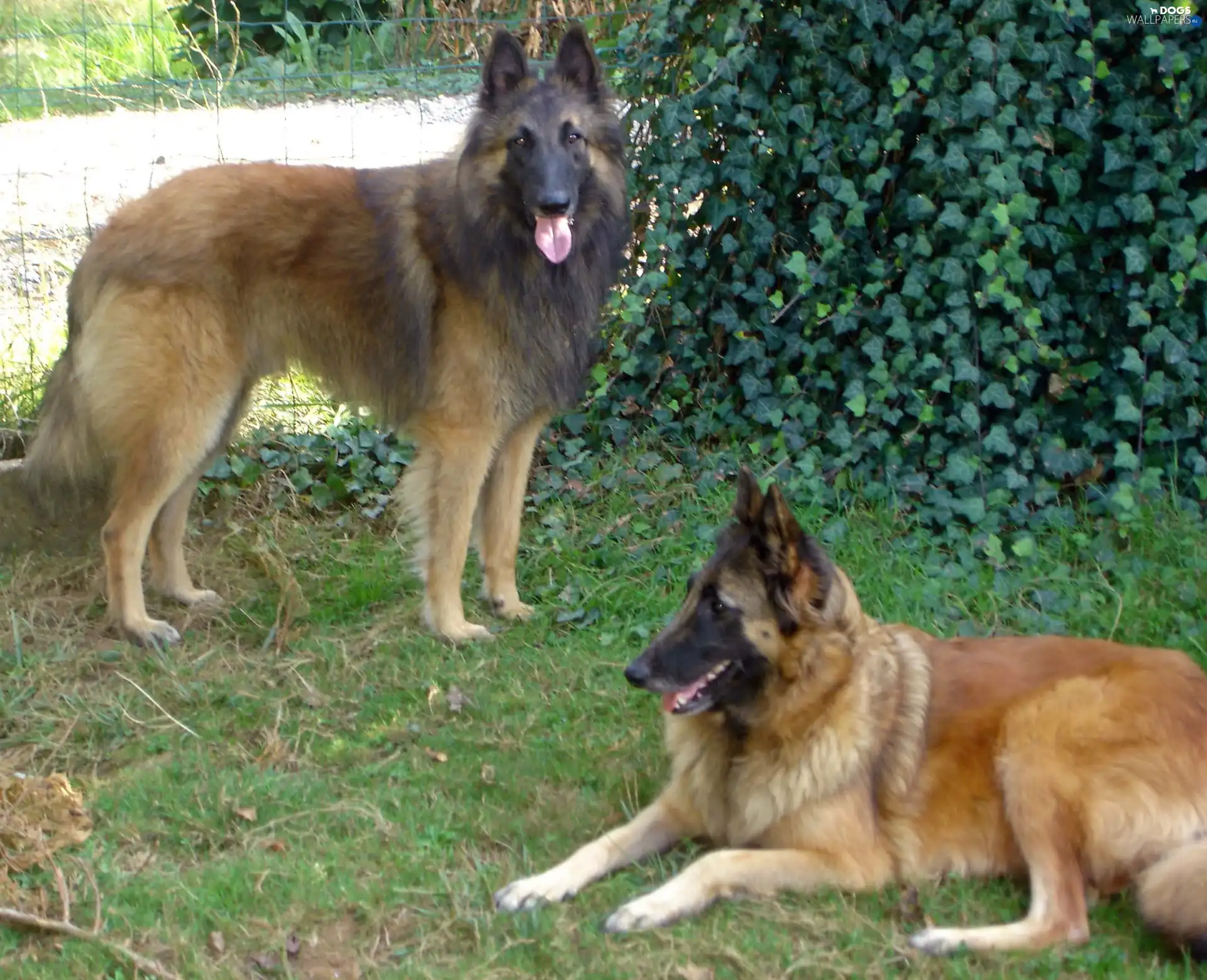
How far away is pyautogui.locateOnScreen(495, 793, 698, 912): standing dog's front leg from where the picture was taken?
129 inches

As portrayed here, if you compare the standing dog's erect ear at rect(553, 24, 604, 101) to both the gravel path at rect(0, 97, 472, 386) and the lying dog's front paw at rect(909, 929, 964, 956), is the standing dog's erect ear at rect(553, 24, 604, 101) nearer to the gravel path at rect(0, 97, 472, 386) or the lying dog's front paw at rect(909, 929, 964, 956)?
the gravel path at rect(0, 97, 472, 386)

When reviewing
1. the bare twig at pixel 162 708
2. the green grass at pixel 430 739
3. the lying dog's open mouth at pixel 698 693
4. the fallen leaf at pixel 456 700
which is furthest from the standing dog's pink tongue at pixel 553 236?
the bare twig at pixel 162 708

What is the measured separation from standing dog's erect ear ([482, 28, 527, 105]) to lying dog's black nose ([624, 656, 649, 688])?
238 cm

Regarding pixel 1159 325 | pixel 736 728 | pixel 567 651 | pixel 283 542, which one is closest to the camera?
pixel 736 728

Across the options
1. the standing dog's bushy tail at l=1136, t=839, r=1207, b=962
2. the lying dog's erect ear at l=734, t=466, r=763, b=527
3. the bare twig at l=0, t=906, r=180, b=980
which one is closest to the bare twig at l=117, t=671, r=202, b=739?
the bare twig at l=0, t=906, r=180, b=980

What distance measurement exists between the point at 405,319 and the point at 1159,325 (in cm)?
298

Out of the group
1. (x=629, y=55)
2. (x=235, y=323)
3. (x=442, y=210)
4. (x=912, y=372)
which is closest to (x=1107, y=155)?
(x=912, y=372)

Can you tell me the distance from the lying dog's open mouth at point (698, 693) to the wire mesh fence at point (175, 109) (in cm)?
347

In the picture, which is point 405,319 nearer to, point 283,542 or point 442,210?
point 442,210

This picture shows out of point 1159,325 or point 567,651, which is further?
point 1159,325

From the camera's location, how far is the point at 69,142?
8.68 metres

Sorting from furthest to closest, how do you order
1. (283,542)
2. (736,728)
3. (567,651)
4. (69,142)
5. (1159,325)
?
(69,142), (283,542), (1159,325), (567,651), (736,728)

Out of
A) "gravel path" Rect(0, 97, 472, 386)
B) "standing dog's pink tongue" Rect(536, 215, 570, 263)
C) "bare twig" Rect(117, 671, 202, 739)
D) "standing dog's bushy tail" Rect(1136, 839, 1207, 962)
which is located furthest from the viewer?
"gravel path" Rect(0, 97, 472, 386)

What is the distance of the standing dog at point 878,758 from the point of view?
3168 millimetres
